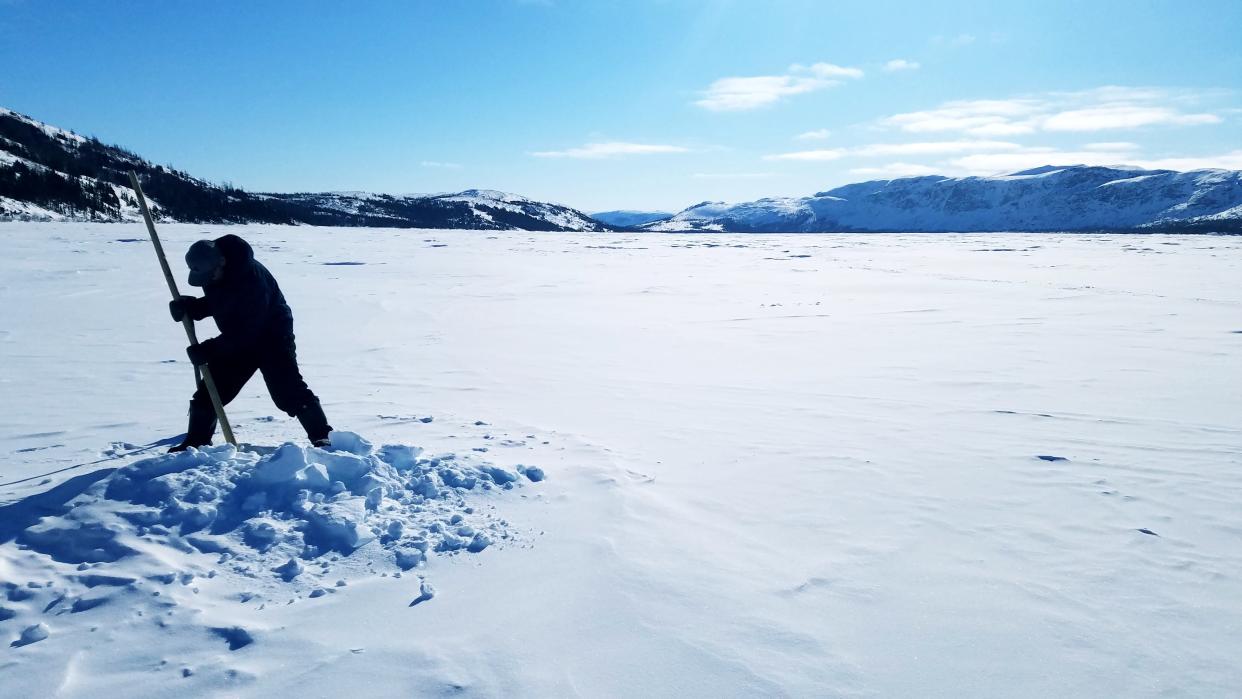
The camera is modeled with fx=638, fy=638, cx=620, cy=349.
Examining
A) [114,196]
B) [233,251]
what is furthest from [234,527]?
[114,196]

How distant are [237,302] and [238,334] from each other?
0.72 feet

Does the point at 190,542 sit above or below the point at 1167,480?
above

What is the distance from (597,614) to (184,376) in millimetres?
6431

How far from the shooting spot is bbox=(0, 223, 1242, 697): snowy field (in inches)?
98.3

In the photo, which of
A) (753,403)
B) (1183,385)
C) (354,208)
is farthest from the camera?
(354,208)

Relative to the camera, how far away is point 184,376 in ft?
23.2

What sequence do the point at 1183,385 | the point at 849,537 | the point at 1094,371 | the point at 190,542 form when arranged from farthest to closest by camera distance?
1. the point at 1094,371
2. the point at 1183,385
3. the point at 849,537
4. the point at 190,542

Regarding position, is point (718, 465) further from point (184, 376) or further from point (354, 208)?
point (354, 208)

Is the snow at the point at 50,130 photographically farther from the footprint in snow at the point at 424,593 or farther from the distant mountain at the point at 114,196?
the footprint in snow at the point at 424,593

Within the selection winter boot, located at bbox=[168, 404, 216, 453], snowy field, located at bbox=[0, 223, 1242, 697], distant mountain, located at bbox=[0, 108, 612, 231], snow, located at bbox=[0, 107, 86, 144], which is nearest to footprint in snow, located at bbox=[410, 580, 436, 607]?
snowy field, located at bbox=[0, 223, 1242, 697]

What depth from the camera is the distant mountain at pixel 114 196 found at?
2302 inches

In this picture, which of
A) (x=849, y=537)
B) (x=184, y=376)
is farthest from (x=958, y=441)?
(x=184, y=376)

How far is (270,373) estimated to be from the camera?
436 cm

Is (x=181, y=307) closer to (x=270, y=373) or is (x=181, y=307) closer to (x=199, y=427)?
(x=270, y=373)
